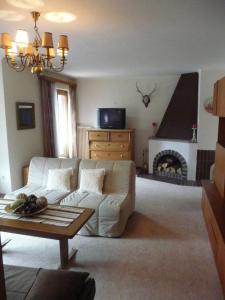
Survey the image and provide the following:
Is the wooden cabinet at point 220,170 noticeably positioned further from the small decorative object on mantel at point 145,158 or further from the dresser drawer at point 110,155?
the small decorative object on mantel at point 145,158

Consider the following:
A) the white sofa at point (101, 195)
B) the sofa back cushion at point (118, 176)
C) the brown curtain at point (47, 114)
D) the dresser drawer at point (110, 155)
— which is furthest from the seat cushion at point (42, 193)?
the dresser drawer at point (110, 155)

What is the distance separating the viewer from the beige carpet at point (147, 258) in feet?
7.03

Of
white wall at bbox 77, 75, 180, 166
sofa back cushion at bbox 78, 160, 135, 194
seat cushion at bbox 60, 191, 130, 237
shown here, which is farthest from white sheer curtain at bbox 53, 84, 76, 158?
seat cushion at bbox 60, 191, 130, 237

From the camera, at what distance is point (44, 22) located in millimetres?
2287

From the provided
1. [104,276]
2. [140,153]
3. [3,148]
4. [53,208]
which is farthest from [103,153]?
[104,276]

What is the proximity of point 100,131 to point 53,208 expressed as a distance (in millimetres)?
3630

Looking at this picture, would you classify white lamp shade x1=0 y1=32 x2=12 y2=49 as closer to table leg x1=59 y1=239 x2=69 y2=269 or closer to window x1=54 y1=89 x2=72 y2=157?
table leg x1=59 y1=239 x2=69 y2=269

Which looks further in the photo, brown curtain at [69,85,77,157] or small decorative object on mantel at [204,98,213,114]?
brown curtain at [69,85,77,157]

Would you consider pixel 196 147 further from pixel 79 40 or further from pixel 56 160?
pixel 79 40

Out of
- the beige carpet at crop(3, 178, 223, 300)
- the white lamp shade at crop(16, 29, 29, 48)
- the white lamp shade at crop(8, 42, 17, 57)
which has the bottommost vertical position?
the beige carpet at crop(3, 178, 223, 300)

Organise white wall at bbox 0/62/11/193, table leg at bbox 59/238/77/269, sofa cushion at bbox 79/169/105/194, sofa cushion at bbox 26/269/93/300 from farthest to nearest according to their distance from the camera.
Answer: white wall at bbox 0/62/11/193 < sofa cushion at bbox 79/169/105/194 < table leg at bbox 59/238/77/269 < sofa cushion at bbox 26/269/93/300

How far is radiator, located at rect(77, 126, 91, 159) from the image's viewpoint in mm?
6602

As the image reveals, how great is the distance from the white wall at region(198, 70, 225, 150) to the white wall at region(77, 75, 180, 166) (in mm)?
993

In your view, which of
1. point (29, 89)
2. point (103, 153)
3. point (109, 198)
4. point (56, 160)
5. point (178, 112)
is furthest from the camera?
point (103, 153)
